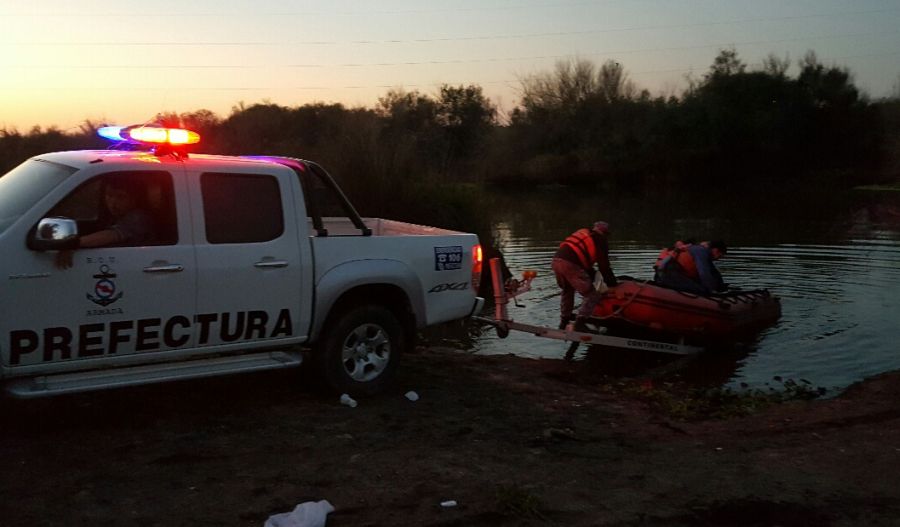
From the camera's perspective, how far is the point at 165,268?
6348mm

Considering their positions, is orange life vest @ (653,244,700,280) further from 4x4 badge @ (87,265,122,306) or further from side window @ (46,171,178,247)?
4x4 badge @ (87,265,122,306)

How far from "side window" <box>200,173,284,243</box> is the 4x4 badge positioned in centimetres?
82

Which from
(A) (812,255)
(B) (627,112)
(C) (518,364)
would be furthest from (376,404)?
(B) (627,112)

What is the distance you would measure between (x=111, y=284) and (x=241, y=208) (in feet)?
4.04

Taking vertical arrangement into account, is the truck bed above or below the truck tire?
above

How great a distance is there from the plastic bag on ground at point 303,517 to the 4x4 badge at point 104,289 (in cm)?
213

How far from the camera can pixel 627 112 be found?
69.5 metres

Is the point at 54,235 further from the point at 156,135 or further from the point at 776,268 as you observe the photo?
the point at 776,268

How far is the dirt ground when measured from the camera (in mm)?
5117

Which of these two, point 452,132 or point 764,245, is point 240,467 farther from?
point 452,132

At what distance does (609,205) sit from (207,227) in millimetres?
43166

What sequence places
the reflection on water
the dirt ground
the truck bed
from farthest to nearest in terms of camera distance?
the reflection on water < the truck bed < the dirt ground

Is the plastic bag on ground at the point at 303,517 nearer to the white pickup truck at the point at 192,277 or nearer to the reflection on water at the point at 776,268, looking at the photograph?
the white pickup truck at the point at 192,277

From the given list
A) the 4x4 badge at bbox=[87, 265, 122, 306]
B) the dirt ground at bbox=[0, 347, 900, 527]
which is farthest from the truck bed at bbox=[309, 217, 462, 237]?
the 4x4 badge at bbox=[87, 265, 122, 306]
